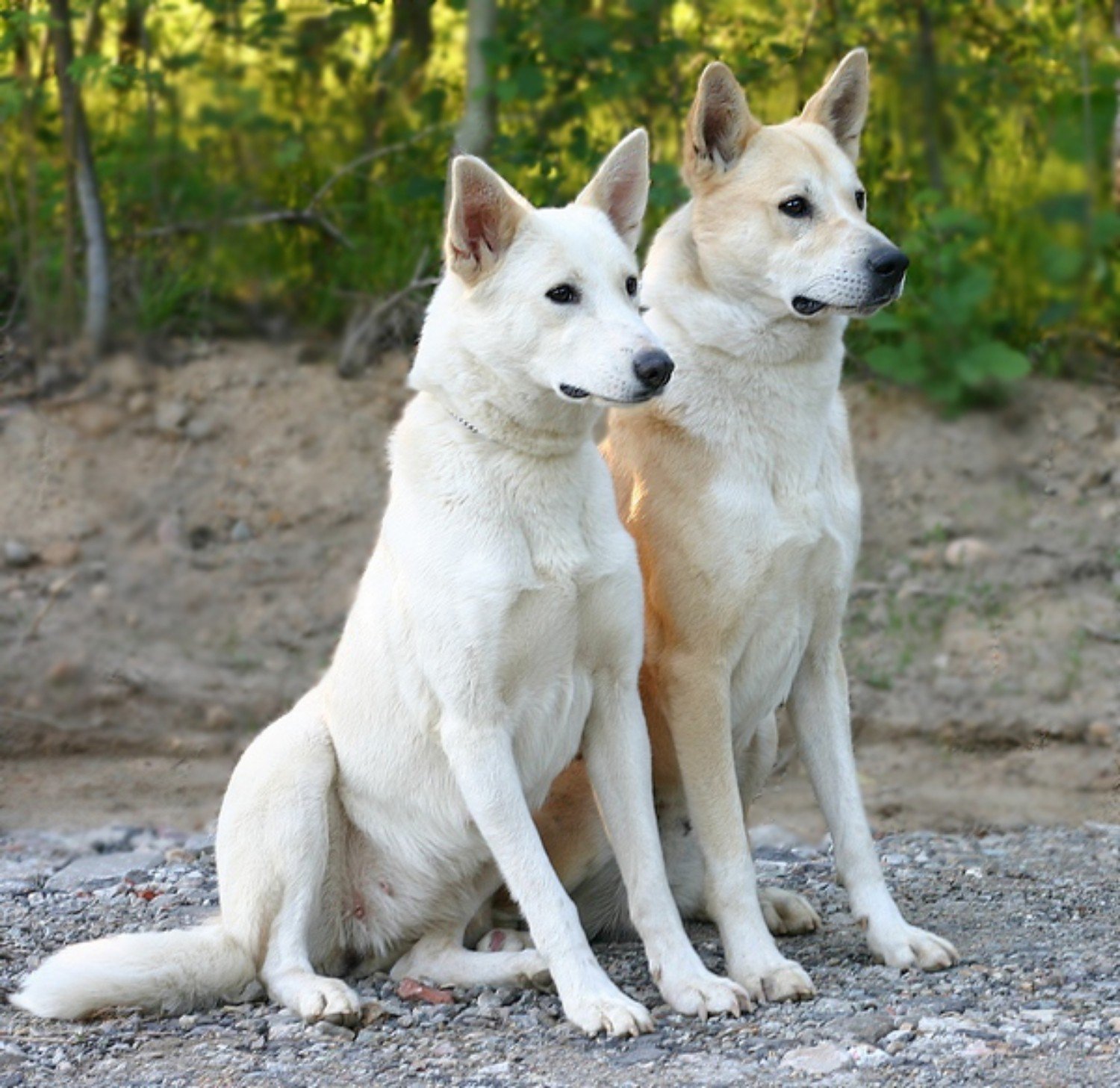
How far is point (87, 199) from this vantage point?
7.80m

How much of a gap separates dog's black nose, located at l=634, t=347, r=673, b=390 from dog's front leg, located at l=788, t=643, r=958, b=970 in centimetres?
98

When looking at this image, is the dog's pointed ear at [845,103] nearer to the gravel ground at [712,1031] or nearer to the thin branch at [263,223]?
the gravel ground at [712,1031]

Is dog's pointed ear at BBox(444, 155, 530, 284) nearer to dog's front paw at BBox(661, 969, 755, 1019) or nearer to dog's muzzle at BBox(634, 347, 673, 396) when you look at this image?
dog's muzzle at BBox(634, 347, 673, 396)

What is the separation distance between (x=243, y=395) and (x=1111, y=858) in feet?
15.9

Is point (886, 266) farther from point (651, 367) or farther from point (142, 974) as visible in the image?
point (142, 974)

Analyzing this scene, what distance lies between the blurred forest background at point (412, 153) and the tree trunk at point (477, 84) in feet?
0.84

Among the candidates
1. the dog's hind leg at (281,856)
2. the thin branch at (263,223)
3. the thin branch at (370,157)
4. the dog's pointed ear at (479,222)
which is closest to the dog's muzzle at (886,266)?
the dog's pointed ear at (479,222)

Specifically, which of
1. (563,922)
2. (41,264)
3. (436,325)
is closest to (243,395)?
(41,264)

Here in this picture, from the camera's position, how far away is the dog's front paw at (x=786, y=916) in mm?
4238

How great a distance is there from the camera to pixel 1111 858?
16.4ft

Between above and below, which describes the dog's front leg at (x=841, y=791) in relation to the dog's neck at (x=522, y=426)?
below

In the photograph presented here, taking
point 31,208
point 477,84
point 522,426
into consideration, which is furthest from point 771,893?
point 31,208

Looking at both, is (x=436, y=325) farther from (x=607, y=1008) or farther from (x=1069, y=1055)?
(x=1069, y=1055)

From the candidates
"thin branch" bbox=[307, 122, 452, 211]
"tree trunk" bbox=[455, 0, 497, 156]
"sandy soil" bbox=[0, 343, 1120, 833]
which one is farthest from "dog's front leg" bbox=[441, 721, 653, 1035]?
"thin branch" bbox=[307, 122, 452, 211]
